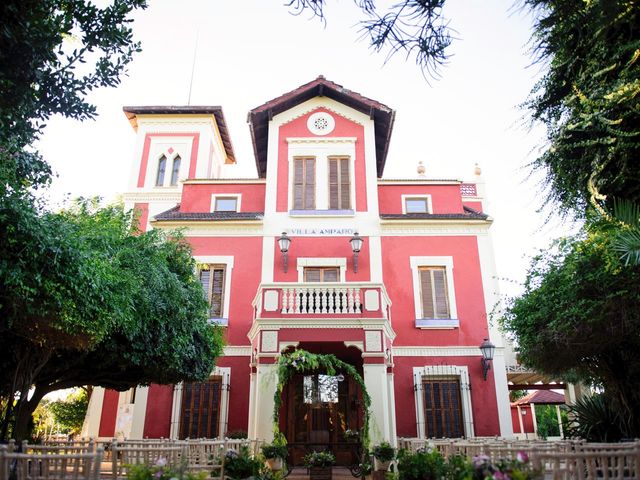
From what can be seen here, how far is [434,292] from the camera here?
1401cm

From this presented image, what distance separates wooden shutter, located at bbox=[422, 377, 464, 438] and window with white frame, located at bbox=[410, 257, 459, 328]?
4.98 ft

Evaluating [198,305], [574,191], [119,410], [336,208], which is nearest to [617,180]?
[574,191]

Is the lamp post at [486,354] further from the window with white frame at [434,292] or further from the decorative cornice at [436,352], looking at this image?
the window with white frame at [434,292]

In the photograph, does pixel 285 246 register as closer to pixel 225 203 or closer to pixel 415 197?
pixel 225 203

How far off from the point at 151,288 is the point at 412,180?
9.35m

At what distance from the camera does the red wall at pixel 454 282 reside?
44.1 feet

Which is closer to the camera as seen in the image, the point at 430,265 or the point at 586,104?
the point at 586,104

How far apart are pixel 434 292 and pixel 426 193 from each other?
329 centimetres

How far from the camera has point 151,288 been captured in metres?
9.04

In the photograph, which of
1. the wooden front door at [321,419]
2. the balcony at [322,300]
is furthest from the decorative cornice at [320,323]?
the wooden front door at [321,419]

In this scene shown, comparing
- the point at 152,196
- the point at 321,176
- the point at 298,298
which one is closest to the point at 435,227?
the point at 321,176

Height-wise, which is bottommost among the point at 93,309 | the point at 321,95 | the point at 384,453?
the point at 384,453

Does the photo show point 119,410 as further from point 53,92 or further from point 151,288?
point 53,92

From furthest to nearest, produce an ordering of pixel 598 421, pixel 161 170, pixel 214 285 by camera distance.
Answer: pixel 161 170, pixel 214 285, pixel 598 421
